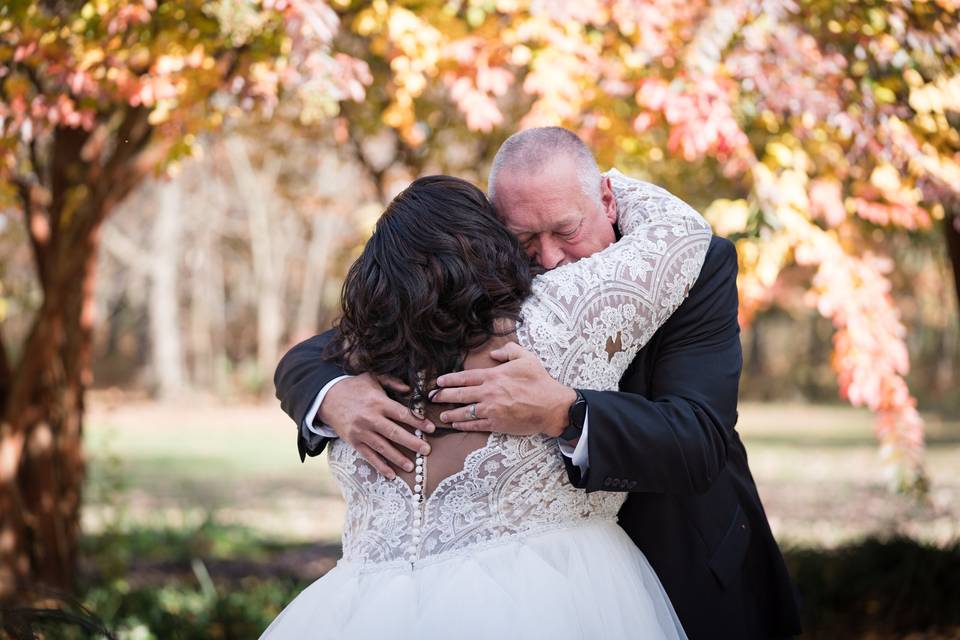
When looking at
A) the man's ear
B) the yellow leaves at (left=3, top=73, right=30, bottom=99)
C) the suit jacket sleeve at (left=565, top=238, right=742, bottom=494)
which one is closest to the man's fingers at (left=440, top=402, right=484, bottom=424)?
the suit jacket sleeve at (left=565, top=238, right=742, bottom=494)

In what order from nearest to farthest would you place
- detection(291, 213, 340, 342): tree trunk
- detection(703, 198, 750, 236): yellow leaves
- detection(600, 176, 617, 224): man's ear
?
1. detection(600, 176, 617, 224): man's ear
2. detection(703, 198, 750, 236): yellow leaves
3. detection(291, 213, 340, 342): tree trunk

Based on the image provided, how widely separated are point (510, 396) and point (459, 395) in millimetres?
108

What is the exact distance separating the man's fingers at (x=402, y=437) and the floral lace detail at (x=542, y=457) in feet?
0.27

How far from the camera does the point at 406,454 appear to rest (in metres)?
2.25

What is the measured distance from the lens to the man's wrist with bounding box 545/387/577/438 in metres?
2.14

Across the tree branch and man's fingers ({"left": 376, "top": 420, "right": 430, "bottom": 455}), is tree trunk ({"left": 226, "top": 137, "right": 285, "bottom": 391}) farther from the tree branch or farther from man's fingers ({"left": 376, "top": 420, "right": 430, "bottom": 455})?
man's fingers ({"left": 376, "top": 420, "right": 430, "bottom": 455})

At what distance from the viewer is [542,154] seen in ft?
8.43

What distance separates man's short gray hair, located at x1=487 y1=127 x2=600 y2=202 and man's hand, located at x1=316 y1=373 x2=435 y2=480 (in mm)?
609

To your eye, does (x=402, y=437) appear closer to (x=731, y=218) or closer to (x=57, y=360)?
(x=731, y=218)

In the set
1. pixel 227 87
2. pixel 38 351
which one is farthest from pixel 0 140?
pixel 38 351

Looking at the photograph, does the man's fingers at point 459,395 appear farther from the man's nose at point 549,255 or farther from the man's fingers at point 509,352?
the man's nose at point 549,255

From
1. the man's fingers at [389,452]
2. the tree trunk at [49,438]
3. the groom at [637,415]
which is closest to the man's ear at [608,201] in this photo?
the groom at [637,415]

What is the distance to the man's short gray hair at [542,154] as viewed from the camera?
2564mm

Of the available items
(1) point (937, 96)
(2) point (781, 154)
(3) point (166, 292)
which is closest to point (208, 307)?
(3) point (166, 292)
